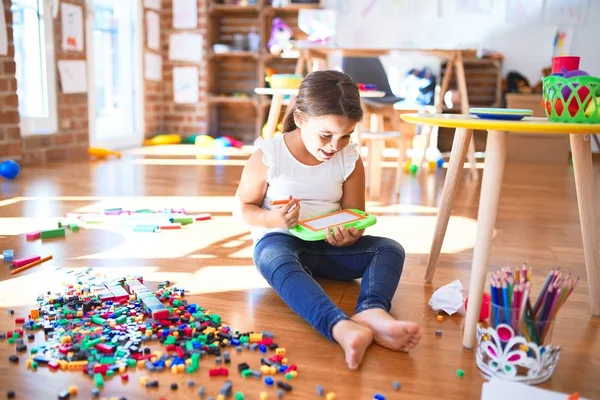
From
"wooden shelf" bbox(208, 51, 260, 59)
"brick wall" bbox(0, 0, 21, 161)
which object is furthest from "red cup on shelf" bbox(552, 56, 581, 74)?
"wooden shelf" bbox(208, 51, 260, 59)

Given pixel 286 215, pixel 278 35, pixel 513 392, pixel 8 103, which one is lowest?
pixel 513 392

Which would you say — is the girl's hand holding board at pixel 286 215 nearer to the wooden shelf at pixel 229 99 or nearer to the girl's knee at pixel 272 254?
the girl's knee at pixel 272 254

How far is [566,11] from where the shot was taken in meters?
4.86

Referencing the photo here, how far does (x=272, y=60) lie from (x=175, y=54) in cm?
86

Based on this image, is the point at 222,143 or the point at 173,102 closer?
the point at 222,143

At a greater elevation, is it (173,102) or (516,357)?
(173,102)

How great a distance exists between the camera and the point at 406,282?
5.34 ft

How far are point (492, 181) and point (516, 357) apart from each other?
329 mm

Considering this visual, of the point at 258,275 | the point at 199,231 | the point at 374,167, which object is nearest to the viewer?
the point at 258,275

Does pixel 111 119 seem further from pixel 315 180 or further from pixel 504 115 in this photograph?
pixel 504 115

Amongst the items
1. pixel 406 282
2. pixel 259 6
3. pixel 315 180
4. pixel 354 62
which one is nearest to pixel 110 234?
pixel 315 180

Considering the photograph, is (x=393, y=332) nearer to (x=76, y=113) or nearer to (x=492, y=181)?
(x=492, y=181)

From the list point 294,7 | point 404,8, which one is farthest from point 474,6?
point 294,7

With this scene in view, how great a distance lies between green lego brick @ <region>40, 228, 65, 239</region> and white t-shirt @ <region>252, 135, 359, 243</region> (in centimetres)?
81
